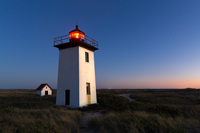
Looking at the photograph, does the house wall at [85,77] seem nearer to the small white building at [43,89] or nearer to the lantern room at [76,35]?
the lantern room at [76,35]

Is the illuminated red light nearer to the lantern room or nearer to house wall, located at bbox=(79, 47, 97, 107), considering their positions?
the lantern room

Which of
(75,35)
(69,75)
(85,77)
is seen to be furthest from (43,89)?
(75,35)

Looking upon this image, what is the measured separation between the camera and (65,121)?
7.17 meters

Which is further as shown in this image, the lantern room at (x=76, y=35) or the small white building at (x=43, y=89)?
the small white building at (x=43, y=89)

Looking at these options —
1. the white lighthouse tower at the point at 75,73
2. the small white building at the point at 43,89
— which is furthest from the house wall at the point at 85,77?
the small white building at the point at 43,89

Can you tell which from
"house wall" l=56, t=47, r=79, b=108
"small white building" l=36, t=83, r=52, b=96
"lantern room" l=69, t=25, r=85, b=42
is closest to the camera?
"house wall" l=56, t=47, r=79, b=108

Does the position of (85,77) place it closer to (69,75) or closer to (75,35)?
(69,75)

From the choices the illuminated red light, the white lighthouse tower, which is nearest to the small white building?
the white lighthouse tower

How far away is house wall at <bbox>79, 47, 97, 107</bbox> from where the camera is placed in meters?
15.0

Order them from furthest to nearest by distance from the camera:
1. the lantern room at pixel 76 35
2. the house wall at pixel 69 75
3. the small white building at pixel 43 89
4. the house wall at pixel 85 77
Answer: the small white building at pixel 43 89 < the lantern room at pixel 76 35 < the house wall at pixel 85 77 < the house wall at pixel 69 75

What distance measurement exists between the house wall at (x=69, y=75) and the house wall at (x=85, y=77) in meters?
0.46

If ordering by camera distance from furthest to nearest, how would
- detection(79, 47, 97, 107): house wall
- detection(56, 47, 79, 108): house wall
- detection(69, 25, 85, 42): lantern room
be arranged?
detection(69, 25, 85, 42): lantern room
detection(79, 47, 97, 107): house wall
detection(56, 47, 79, 108): house wall

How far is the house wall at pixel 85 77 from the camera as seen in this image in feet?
49.1

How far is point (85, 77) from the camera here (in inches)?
624
